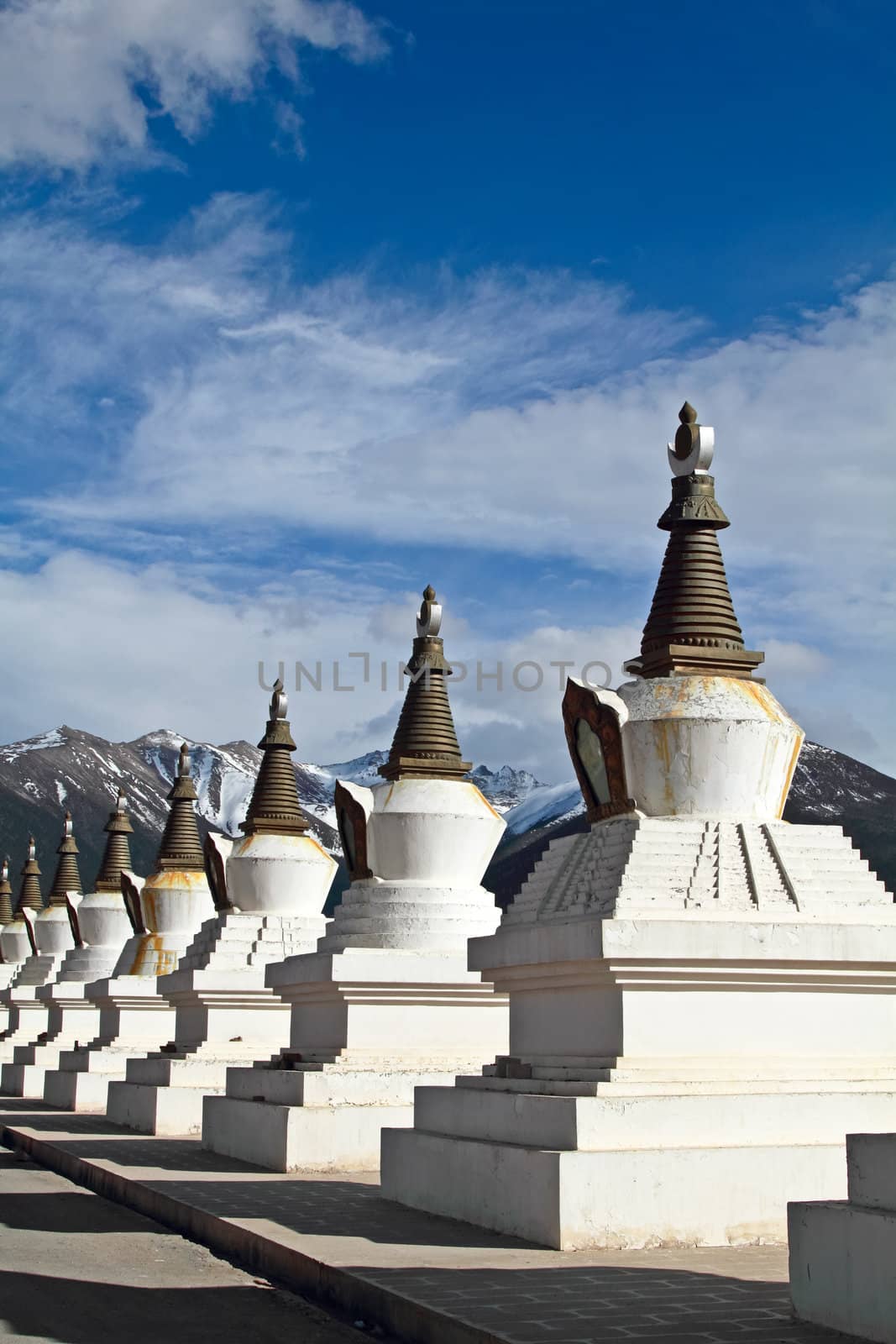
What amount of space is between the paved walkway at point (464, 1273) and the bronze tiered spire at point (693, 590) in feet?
12.9

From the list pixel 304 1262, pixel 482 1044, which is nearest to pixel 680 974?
pixel 304 1262

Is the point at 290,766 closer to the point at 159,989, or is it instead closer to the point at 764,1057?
the point at 159,989

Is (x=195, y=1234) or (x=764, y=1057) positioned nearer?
(x=764, y=1057)

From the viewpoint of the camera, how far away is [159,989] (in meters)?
19.5

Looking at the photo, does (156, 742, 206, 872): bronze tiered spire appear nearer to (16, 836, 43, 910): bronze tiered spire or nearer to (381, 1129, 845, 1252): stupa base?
(381, 1129, 845, 1252): stupa base

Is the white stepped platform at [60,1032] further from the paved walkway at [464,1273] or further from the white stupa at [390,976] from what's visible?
the paved walkway at [464,1273]

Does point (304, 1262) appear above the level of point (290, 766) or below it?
below

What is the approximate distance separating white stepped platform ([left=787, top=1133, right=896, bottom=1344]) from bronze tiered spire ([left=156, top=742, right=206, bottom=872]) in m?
18.5

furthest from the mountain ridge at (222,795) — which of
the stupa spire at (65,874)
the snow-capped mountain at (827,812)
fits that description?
the stupa spire at (65,874)

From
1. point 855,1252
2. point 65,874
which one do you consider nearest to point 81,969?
point 65,874

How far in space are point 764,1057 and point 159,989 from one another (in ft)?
37.5

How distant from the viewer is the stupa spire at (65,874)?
118 ft

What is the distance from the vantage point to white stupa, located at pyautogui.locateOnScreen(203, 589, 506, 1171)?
13453mm

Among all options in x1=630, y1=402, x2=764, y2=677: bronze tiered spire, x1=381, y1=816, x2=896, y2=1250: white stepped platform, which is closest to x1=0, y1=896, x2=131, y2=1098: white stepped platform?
x1=381, y1=816, x2=896, y2=1250: white stepped platform
